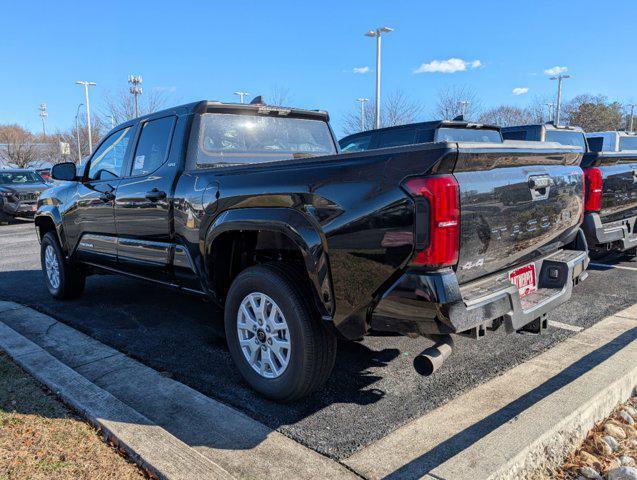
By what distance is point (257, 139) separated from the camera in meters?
4.43

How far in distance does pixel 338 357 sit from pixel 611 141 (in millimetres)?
13657

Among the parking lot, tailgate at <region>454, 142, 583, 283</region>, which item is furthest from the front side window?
tailgate at <region>454, 142, 583, 283</region>

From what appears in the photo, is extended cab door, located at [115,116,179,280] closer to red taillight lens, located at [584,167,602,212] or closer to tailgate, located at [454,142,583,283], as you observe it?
tailgate, located at [454,142,583,283]

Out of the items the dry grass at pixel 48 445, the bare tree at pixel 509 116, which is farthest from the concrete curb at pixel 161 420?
the bare tree at pixel 509 116

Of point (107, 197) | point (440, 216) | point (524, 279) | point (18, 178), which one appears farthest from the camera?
point (18, 178)

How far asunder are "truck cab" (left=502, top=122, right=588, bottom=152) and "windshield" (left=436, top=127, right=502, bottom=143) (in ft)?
4.34

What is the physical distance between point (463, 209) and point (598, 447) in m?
1.48

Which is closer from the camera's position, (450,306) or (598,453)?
(450,306)

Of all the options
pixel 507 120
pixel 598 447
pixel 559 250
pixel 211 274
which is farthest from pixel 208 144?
pixel 507 120

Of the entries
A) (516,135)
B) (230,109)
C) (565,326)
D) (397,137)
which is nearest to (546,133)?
(516,135)

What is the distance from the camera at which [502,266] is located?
2889mm

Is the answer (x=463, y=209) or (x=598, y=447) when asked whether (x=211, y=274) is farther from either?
(x=598, y=447)

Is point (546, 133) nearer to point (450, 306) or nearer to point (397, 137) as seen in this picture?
point (397, 137)

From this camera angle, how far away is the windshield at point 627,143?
48.6 ft
